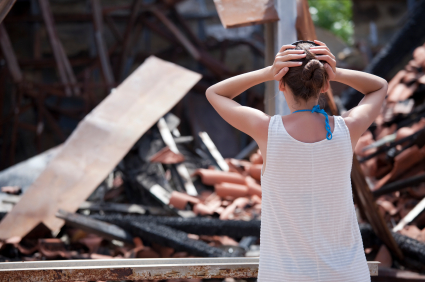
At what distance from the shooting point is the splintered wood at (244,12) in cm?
232

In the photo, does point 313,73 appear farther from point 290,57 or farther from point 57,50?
point 57,50

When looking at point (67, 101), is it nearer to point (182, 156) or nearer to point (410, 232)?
point (182, 156)

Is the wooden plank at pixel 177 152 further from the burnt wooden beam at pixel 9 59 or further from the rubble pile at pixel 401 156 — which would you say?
the burnt wooden beam at pixel 9 59

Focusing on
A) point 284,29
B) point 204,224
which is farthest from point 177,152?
point 284,29

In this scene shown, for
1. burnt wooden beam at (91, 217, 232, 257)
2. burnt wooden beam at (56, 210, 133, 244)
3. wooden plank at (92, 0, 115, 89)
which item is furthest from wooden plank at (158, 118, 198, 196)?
wooden plank at (92, 0, 115, 89)

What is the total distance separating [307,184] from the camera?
1371 mm

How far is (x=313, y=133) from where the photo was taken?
1.39 metres

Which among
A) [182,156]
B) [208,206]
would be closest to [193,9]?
[182,156]

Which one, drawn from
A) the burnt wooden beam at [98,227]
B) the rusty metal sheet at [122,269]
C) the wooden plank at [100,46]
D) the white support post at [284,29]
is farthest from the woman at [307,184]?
the wooden plank at [100,46]

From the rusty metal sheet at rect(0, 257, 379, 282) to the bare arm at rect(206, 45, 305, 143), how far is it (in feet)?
2.66

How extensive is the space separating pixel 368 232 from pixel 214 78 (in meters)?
6.92

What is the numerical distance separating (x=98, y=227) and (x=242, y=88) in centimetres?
248

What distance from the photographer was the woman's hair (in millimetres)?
→ 1395

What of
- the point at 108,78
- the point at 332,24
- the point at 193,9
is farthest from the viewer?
the point at 332,24
